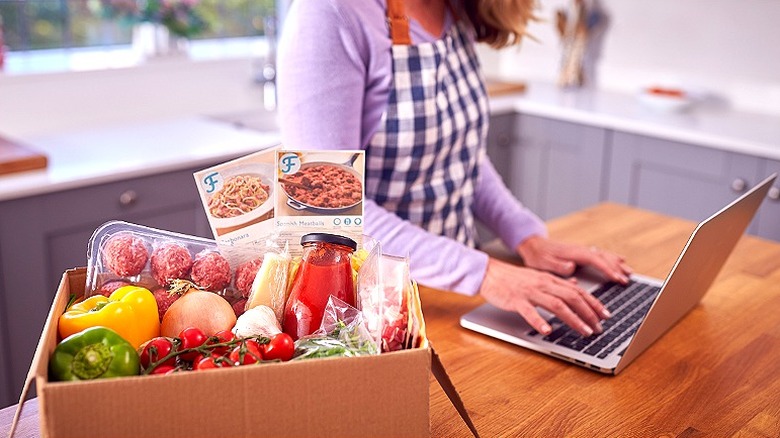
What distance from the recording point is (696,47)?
10.4ft

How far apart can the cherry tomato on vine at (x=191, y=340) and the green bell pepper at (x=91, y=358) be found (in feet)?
0.21

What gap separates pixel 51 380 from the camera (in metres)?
0.76

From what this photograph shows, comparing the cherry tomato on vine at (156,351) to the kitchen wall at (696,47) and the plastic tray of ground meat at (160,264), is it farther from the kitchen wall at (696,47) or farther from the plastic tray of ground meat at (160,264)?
the kitchen wall at (696,47)

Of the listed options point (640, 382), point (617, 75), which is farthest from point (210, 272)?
point (617, 75)

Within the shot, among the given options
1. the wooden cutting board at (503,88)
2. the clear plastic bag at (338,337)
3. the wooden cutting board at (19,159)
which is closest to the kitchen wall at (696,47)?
the wooden cutting board at (503,88)

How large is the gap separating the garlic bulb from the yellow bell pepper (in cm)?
9

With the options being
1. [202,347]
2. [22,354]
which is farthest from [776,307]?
[22,354]

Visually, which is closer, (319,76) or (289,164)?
(289,164)

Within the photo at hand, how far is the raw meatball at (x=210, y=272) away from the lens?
937mm

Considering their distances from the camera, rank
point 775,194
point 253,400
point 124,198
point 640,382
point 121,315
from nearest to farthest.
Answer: point 253,400 → point 121,315 → point 640,382 → point 124,198 → point 775,194

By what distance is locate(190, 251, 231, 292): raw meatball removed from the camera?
0.94 m

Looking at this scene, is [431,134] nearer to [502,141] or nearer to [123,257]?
[123,257]

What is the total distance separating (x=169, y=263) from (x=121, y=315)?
107mm

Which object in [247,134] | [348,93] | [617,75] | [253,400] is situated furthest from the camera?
[617,75]
